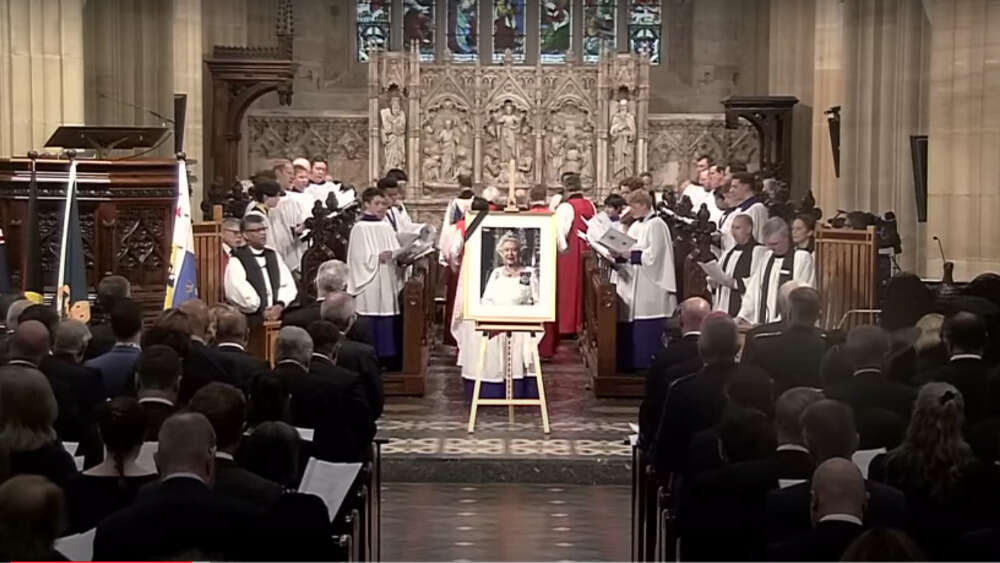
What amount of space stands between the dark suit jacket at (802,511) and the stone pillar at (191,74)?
61.2 feet

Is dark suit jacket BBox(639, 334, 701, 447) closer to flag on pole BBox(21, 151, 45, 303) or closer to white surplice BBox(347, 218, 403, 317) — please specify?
flag on pole BBox(21, 151, 45, 303)

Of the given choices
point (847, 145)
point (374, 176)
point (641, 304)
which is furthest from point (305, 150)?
point (641, 304)

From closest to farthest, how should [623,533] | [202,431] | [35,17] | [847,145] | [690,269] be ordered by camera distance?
[202,431], [623,533], [690,269], [35,17], [847,145]

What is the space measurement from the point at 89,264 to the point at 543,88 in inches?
599

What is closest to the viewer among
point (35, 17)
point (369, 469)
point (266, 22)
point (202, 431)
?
point (202, 431)

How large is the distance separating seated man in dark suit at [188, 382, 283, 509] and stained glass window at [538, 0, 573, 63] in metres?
24.4

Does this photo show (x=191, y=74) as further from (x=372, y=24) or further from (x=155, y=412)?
(x=155, y=412)

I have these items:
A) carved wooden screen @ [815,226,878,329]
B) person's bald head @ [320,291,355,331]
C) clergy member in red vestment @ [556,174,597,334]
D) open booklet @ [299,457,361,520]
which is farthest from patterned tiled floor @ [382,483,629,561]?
clergy member in red vestment @ [556,174,597,334]

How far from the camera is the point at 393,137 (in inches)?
1075

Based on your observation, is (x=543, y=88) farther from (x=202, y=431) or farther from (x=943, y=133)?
(x=202, y=431)

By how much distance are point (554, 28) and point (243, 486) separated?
24.9 metres

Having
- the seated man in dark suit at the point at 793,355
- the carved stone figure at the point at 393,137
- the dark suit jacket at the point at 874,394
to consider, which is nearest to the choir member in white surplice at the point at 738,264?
the seated man in dark suit at the point at 793,355

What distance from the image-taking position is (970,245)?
54.9 ft

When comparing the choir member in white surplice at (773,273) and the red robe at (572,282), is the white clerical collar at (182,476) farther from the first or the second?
the red robe at (572,282)
